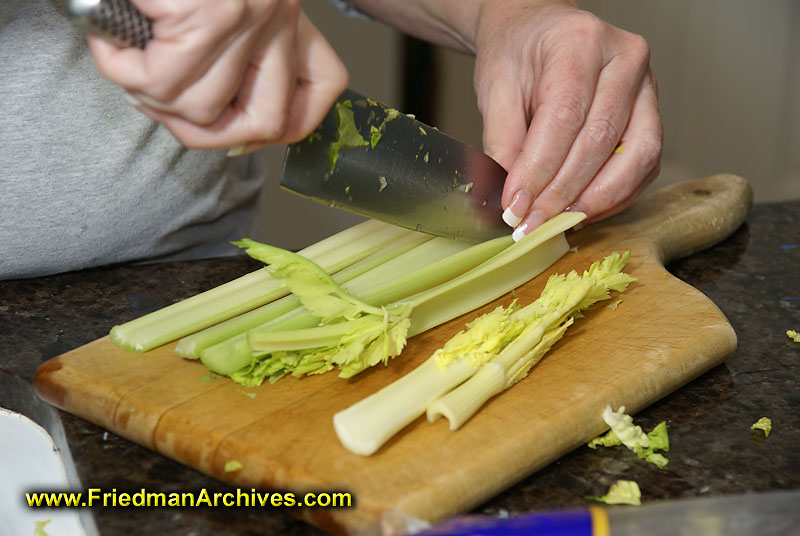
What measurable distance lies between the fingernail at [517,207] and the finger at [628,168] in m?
0.16

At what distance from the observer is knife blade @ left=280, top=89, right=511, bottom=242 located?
1.55 meters

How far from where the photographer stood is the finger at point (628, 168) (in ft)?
6.45

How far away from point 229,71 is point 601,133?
106 centimetres

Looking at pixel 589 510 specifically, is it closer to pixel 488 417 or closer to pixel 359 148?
pixel 488 417

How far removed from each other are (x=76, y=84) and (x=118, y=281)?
0.45 m

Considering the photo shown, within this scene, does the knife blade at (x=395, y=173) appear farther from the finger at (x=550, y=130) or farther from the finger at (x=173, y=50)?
the finger at (x=173, y=50)

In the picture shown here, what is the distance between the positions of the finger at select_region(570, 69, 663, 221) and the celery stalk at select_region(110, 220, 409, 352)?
0.45 meters

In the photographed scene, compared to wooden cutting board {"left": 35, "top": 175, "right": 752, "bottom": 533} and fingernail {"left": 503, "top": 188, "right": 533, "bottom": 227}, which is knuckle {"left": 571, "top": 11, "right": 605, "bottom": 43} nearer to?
fingernail {"left": 503, "top": 188, "right": 533, "bottom": 227}

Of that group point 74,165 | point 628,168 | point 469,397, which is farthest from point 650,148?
point 74,165

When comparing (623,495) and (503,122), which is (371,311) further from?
(503,122)

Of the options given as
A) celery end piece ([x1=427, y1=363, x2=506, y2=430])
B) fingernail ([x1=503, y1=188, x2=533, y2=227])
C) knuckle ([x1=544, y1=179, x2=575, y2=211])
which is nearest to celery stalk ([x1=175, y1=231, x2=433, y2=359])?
fingernail ([x1=503, y1=188, x2=533, y2=227])

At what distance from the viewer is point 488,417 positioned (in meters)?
1.34

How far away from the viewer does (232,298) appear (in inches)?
65.9

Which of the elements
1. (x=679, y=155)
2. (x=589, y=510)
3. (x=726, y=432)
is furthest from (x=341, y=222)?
(x=589, y=510)
